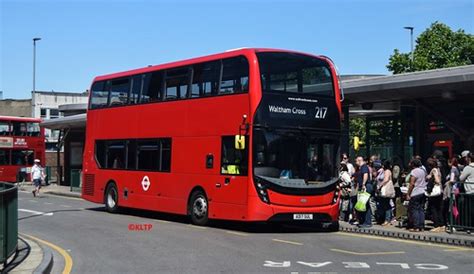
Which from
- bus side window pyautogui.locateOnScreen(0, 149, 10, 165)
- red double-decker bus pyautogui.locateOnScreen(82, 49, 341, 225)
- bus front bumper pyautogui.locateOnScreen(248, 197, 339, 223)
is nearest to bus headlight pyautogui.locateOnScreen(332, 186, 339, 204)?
red double-decker bus pyautogui.locateOnScreen(82, 49, 341, 225)

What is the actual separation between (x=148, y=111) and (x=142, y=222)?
11.2 feet

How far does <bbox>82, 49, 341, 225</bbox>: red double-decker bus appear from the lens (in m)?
14.4

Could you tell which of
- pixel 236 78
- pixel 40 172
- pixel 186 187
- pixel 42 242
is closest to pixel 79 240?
pixel 42 242

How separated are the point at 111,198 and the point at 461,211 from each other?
11.6m

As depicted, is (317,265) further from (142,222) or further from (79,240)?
(142,222)

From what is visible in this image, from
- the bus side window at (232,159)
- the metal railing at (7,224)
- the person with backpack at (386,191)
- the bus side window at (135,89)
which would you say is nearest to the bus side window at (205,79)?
the bus side window at (232,159)

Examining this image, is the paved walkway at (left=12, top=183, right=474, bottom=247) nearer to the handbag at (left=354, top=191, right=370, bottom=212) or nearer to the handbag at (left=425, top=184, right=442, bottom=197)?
the handbag at (left=354, top=191, right=370, bottom=212)

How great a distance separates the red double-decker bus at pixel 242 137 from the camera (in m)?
14.4

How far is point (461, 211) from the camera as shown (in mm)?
13992

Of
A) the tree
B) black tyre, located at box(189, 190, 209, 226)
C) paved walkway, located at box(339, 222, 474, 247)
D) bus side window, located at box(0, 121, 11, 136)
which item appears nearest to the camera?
paved walkway, located at box(339, 222, 474, 247)

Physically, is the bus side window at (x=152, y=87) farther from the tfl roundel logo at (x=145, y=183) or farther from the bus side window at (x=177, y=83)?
the tfl roundel logo at (x=145, y=183)

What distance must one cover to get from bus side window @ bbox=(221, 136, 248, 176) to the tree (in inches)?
1273

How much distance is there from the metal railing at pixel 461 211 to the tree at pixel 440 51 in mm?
31944

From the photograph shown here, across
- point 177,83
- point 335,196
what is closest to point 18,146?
point 177,83
